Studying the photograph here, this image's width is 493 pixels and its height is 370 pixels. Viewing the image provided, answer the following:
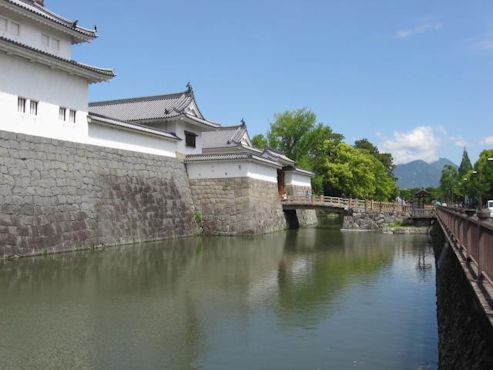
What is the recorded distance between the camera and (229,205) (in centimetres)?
2527

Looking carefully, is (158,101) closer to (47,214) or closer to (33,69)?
(33,69)

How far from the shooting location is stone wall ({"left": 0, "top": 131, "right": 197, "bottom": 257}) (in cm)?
Answer: 1444

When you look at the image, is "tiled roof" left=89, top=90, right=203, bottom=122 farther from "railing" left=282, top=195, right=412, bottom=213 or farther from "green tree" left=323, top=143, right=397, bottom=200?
"green tree" left=323, top=143, right=397, bottom=200

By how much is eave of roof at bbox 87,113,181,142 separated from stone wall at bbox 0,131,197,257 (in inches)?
42.7

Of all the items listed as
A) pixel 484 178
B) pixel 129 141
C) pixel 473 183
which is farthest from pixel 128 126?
pixel 473 183

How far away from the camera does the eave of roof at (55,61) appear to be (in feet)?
47.7

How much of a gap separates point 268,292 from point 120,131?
12872mm

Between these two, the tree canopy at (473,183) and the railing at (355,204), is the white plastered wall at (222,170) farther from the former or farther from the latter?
the tree canopy at (473,183)

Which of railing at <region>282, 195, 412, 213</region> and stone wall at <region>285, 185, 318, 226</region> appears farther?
stone wall at <region>285, 185, 318, 226</region>

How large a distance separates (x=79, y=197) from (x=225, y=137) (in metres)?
18.3

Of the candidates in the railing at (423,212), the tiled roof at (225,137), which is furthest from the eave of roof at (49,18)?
the railing at (423,212)

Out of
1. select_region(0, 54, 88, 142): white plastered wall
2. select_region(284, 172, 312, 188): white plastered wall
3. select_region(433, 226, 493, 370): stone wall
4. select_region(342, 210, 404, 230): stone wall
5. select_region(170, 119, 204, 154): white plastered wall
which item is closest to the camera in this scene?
select_region(433, 226, 493, 370): stone wall

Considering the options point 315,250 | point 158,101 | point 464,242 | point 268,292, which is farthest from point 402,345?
point 158,101

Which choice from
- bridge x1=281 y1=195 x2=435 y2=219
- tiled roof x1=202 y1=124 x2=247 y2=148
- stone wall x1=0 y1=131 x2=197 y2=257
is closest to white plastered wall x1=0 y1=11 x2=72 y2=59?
stone wall x1=0 y1=131 x2=197 y2=257
